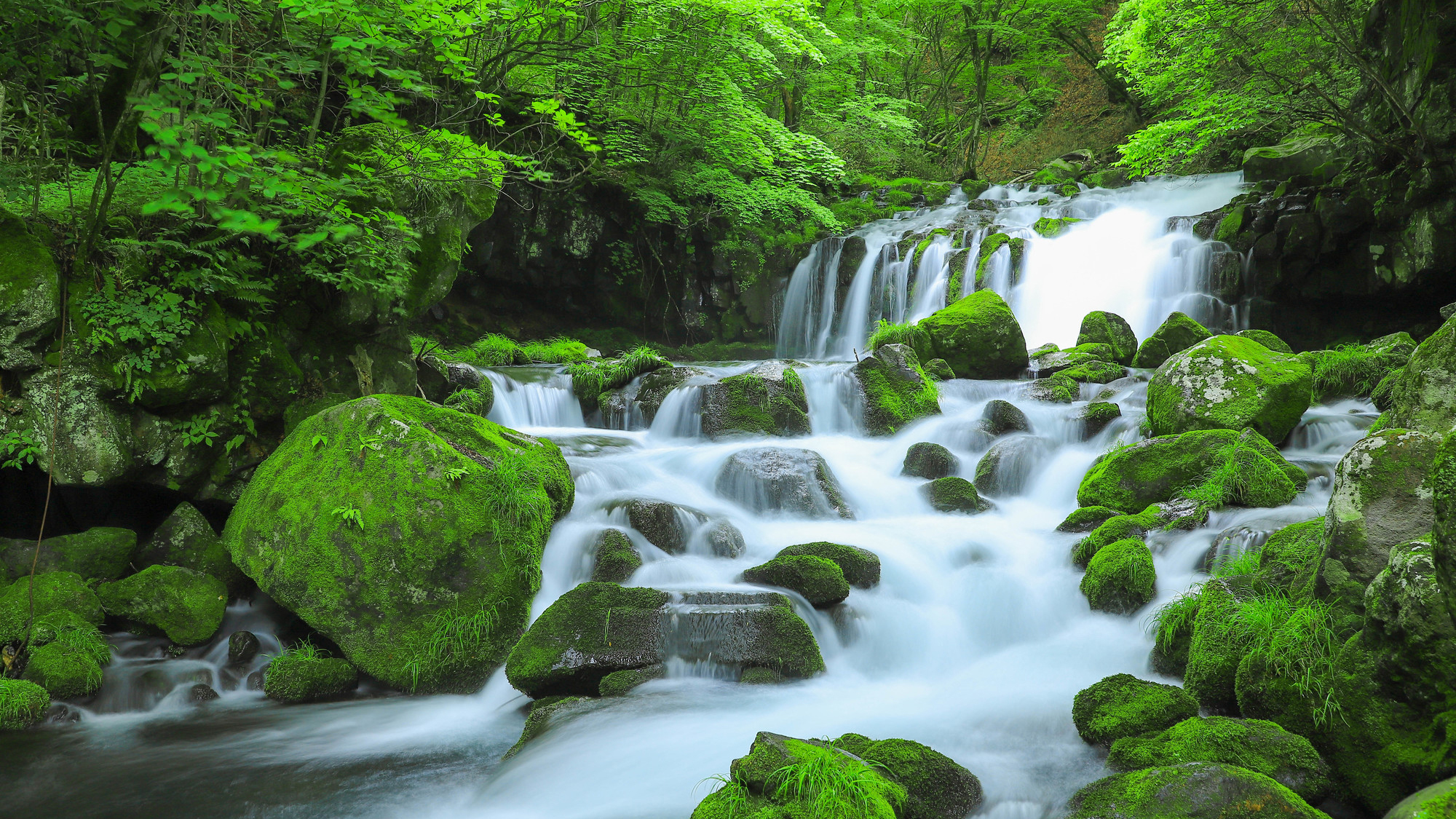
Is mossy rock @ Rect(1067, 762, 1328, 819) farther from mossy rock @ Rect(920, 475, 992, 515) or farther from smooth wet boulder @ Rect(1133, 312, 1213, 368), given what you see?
smooth wet boulder @ Rect(1133, 312, 1213, 368)

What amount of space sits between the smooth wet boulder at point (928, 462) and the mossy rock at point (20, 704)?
7.42 metres

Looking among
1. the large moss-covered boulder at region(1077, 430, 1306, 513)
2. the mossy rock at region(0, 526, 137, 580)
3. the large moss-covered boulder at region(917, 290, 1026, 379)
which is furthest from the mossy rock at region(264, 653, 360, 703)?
the large moss-covered boulder at region(917, 290, 1026, 379)

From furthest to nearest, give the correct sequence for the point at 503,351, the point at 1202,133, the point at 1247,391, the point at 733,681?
the point at 503,351 → the point at 1202,133 → the point at 1247,391 → the point at 733,681

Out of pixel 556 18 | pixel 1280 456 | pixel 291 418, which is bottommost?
pixel 1280 456

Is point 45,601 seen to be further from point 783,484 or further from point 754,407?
point 754,407

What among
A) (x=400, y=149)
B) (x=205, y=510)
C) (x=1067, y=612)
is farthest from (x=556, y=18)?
(x=1067, y=612)

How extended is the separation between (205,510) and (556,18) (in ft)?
22.0

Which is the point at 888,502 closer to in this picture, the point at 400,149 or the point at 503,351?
the point at 400,149

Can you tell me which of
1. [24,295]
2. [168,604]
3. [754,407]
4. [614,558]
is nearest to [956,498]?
[754,407]

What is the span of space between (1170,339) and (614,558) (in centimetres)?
939

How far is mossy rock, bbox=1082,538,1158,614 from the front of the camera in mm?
5512

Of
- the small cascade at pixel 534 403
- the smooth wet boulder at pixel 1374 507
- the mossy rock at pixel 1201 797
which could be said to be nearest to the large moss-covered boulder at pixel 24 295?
the small cascade at pixel 534 403

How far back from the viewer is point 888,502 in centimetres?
830

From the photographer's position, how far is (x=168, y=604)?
18.4ft
